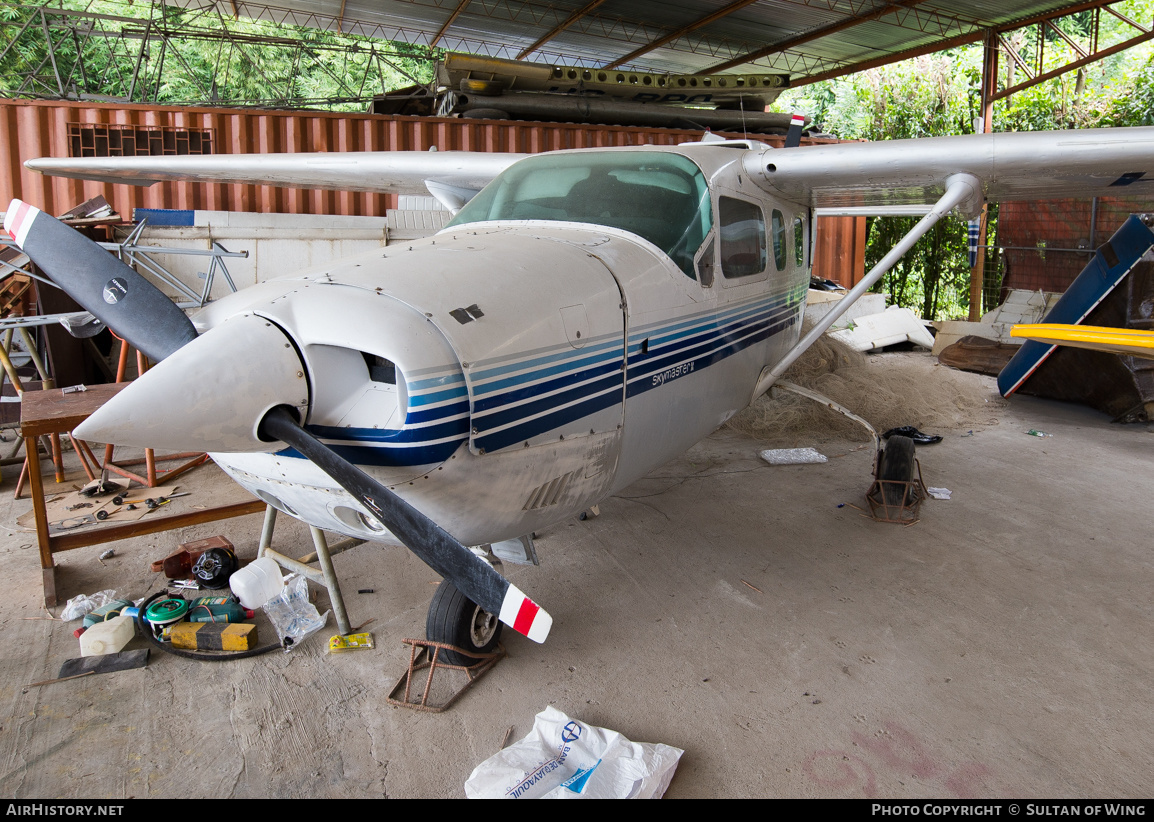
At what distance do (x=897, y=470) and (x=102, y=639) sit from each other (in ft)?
17.2

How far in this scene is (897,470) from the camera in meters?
5.42

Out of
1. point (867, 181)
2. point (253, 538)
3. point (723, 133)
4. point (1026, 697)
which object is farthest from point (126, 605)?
point (723, 133)

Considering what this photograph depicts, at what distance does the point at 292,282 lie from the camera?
2398 mm

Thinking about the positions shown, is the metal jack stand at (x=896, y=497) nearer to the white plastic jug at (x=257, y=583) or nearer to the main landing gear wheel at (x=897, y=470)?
the main landing gear wheel at (x=897, y=470)

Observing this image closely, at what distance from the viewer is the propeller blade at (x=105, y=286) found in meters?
2.43

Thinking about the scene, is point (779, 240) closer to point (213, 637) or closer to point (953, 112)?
point (213, 637)

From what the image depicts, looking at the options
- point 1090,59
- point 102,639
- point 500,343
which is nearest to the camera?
point 500,343

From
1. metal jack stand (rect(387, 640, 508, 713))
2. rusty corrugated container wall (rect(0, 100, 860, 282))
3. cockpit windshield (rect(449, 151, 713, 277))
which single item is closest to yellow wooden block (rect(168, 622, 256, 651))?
metal jack stand (rect(387, 640, 508, 713))

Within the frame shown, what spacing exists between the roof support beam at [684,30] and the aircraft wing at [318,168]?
1188 cm

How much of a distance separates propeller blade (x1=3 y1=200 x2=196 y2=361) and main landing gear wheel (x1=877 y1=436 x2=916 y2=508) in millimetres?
4790

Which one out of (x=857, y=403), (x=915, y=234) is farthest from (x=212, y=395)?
(x=857, y=403)

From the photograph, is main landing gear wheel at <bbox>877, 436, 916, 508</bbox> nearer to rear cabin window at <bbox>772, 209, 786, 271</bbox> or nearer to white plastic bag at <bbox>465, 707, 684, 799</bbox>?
rear cabin window at <bbox>772, 209, 786, 271</bbox>

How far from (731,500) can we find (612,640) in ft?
7.42
